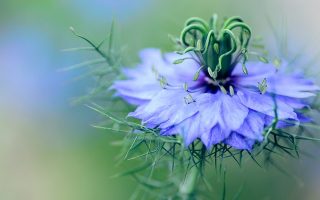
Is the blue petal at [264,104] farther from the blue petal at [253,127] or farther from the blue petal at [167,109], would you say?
→ the blue petal at [167,109]

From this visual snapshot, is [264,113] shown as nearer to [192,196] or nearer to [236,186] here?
[192,196]

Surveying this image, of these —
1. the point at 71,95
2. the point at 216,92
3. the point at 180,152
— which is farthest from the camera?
the point at 71,95

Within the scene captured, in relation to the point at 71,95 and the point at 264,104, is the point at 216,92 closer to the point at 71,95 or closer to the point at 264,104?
the point at 264,104

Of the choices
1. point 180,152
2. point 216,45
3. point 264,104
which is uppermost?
point 216,45

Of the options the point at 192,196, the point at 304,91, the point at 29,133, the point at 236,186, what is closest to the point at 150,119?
the point at 192,196

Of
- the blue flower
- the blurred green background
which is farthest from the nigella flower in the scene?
the blurred green background

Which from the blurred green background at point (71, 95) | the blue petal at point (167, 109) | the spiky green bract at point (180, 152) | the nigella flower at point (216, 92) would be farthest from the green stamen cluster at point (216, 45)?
the blurred green background at point (71, 95)

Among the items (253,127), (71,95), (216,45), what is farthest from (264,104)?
(71,95)
